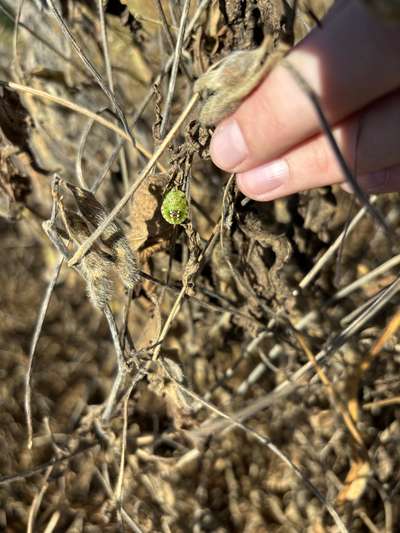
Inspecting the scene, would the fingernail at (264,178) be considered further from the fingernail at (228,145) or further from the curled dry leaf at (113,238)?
the curled dry leaf at (113,238)

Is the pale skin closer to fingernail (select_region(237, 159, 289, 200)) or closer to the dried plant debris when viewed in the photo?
fingernail (select_region(237, 159, 289, 200))

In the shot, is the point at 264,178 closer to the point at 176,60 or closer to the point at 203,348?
the point at 176,60

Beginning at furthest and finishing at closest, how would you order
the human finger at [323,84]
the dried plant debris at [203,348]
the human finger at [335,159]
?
the dried plant debris at [203,348], the human finger at [335,159], the human finger at [323,84]

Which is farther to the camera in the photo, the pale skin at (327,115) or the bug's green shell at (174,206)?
the bug's green shell at (174,206)

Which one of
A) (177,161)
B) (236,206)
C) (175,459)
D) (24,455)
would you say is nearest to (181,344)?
(175,459)

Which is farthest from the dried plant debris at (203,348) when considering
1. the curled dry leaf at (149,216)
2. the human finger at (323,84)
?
the human finger at (323,84)

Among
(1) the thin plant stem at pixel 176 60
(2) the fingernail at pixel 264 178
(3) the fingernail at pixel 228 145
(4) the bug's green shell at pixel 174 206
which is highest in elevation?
(1) the thin plant stem at pixel 176 60

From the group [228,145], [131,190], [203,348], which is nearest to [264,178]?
[228,145]
